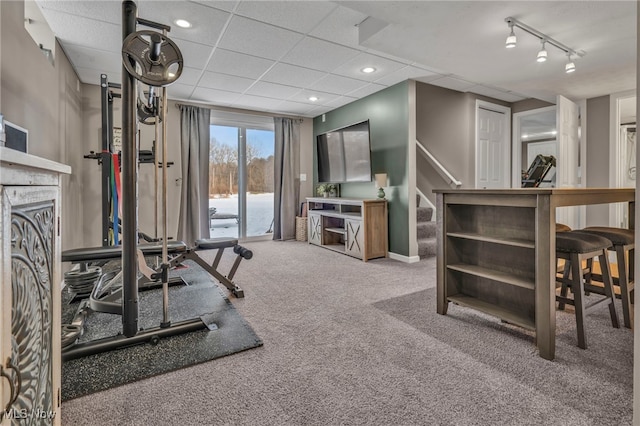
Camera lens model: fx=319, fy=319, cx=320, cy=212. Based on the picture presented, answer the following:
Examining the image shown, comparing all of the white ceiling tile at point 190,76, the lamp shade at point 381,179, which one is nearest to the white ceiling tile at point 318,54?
the white ceiling tile at point 190,76

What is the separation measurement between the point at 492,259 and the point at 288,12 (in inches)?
96.9

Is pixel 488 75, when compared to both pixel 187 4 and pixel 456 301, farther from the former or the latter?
pixel 187 4

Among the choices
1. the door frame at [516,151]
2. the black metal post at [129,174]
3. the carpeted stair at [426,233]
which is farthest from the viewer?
the door frame at [516,151]

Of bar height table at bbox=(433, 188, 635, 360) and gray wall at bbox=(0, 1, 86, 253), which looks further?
gray wall at bbox=(0, 1, 86, 253)

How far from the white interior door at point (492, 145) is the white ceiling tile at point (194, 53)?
393cm

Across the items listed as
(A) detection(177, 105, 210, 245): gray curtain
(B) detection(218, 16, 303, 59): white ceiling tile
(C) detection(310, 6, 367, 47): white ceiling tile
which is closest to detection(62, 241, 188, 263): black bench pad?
(B) detection(218, 16, 303, 59): white ceiling tile

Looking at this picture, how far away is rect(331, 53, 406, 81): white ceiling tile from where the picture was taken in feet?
11.5

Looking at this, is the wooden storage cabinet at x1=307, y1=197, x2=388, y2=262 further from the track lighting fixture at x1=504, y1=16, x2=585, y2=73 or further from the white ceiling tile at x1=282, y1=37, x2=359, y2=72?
the track lighting fixture at x1=504, y1=16, x2=585, y2=73

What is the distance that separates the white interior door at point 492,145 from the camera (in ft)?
16.5

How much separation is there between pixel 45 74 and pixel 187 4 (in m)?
1.38

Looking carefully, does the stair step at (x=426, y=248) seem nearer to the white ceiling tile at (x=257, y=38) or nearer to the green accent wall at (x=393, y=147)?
the green accent wall at (x=393, y=147)

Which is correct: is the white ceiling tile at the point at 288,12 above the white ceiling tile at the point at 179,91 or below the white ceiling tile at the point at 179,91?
below

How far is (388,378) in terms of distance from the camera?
61.8 inches

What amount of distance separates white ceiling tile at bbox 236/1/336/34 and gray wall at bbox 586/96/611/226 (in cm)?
421
